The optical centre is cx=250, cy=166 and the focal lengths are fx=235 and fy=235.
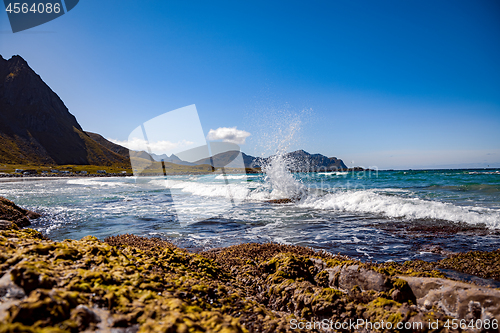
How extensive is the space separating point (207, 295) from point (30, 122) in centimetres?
24539

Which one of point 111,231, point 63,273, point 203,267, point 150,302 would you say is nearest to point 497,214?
point 203,267

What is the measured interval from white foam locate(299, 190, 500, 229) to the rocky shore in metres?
11.5

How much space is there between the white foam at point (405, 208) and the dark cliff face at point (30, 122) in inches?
7839

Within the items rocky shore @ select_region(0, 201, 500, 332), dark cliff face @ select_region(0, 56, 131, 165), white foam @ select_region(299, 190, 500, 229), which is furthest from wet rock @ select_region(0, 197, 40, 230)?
dark cliff face @ select_region(0, 56, 131, 165)

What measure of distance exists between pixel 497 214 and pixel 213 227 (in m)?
15.8

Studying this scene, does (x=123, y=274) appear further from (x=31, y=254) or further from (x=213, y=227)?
(x=213, y=227)

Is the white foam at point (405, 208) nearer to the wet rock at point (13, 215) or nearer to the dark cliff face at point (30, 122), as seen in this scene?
the wet rock at point (13, 215)

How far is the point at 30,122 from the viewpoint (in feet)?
591

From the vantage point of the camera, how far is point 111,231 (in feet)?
37.7

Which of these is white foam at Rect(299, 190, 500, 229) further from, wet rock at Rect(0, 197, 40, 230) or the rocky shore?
wet rock at Rect(0, 197, 40, 230)

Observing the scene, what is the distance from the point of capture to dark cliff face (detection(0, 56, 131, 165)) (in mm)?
164350

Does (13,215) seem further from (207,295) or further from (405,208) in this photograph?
(405,208)

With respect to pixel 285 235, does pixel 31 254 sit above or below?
above

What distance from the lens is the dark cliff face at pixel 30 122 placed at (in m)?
164
